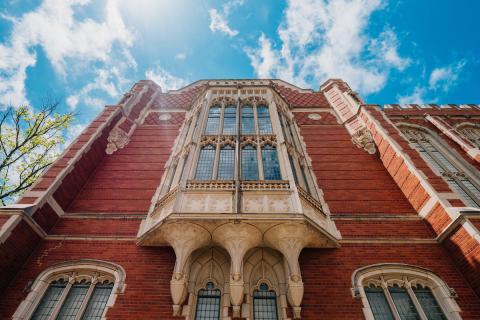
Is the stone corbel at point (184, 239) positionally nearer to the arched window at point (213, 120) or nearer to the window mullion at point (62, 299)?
the window mullion at point (62, 299)

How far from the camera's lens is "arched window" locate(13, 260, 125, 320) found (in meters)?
6.57

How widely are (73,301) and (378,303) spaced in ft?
23.9

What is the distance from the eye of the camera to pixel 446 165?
42.3 ft

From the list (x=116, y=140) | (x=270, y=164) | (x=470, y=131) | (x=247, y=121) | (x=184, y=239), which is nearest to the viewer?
(x=184, y=239)

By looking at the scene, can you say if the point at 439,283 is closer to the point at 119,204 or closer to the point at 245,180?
the point at 245,180

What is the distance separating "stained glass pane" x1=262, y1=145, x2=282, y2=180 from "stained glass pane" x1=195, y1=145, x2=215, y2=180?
5.93ft

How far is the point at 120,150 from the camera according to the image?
1216 cm

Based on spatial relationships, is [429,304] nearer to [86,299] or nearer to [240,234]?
[240,234]

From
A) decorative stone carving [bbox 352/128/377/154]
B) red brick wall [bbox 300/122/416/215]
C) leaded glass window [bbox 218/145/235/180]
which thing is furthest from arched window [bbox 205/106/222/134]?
decorative stone carving [bbox 352/128/377/154]

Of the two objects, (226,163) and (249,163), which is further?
(226,163)

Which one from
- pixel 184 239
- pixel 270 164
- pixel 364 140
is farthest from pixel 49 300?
pixel 364 140

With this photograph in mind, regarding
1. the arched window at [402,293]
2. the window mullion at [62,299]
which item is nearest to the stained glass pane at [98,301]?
the window mullion at [62,299]

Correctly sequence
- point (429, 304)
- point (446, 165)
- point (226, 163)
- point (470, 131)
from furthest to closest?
point (470, 131), point (446, 165), point (226, 163), point (429, 304)

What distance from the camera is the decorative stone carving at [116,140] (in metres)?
12.0
